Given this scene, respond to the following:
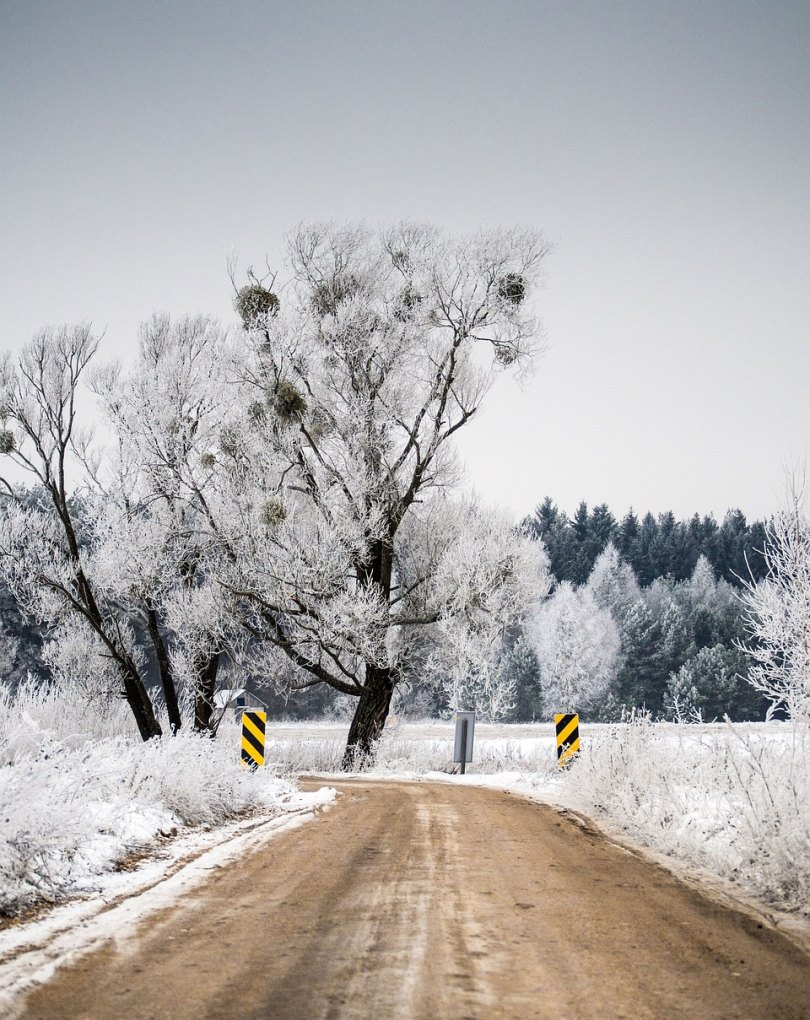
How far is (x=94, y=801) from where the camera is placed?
22.7 feet

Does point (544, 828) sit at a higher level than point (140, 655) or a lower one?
lower

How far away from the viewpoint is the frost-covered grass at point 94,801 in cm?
481

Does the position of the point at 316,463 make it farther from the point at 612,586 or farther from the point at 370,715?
the point at 612,586

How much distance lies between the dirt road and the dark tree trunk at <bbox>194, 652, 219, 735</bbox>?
1476 centimetres

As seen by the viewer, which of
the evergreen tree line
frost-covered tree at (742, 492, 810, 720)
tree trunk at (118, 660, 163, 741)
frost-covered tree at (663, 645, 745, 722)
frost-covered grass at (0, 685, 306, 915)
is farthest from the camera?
the evergreen tree line

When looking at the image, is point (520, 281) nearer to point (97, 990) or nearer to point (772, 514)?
point (772, 514)

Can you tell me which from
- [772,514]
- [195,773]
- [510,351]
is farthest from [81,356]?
[772,514]

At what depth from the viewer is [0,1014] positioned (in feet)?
9.26

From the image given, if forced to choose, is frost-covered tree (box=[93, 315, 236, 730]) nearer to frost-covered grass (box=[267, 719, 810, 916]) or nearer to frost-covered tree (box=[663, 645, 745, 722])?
frost-covered grass (box=[267, 719, 810, 916])

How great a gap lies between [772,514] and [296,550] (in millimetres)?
9701

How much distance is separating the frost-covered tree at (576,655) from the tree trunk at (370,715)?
127 ft

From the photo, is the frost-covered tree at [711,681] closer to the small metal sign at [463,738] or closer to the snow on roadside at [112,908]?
the small metal sign at [463,738]

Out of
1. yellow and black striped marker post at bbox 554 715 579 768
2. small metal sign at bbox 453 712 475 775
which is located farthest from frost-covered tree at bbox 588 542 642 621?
yellow and black striped marker post at bbox 554 715 579 768

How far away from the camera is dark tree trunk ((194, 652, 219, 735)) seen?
67.1 ft
